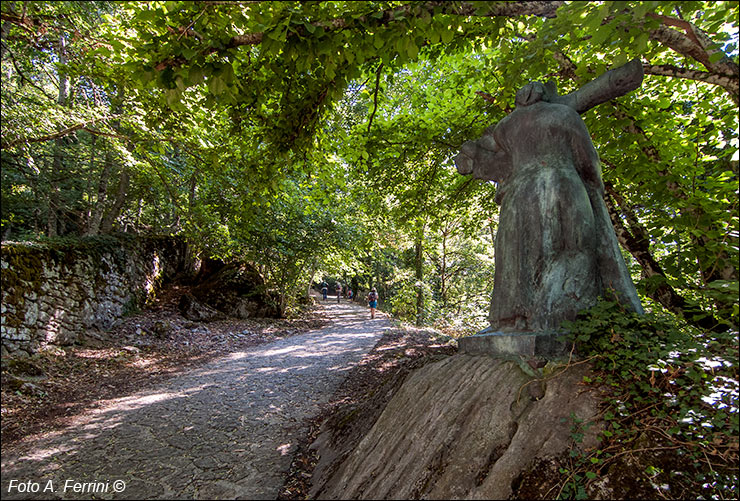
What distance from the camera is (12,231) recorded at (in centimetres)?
1265

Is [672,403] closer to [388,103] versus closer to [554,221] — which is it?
[554,221]

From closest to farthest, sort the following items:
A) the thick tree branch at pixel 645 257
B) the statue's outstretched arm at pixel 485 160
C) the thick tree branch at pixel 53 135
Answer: the statue's outstretched arm at pixel 485 160, the thick tree branch at pixel 645 257, the thick tree branch at pixel 53 135

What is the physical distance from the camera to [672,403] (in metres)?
1.74

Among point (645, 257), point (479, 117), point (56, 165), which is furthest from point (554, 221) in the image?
point (56, 165)

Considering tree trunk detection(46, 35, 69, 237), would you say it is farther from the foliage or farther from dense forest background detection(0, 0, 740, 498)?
the foliage

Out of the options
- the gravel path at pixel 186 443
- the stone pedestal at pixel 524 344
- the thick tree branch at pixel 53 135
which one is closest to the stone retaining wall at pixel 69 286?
the thick tree branch at pixel 53 135

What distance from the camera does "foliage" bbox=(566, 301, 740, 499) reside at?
154 cm

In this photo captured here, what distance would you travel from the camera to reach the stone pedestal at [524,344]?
235 cm

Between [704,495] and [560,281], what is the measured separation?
1.35 metres

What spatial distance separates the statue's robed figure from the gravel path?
2.75 metres

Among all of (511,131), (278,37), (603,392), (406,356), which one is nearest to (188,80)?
(278,37)

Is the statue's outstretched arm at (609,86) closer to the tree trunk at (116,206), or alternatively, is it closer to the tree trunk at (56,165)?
the tree trunk at (56,165)

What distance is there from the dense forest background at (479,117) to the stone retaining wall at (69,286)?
1.07 meters

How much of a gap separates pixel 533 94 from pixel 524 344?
7.28 ft
